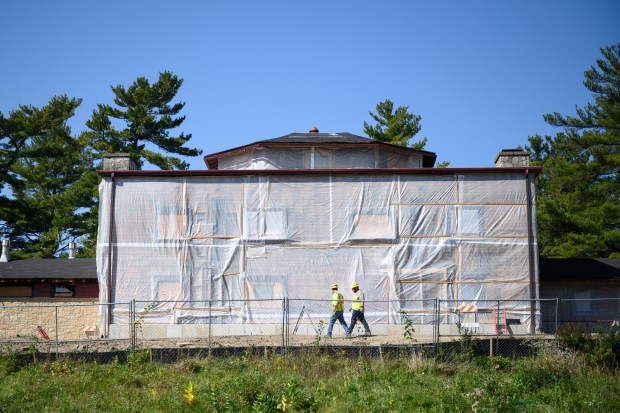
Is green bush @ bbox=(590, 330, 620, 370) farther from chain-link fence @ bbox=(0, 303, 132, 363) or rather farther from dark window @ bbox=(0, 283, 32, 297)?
dark window @ bbox=(0, 283, 32, 297)

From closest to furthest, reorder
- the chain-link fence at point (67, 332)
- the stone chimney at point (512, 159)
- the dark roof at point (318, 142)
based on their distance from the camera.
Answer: the chain-link fence at point (67, 332) < the stone chimney at point (512, 159) < the dark roof at point (318, 142)

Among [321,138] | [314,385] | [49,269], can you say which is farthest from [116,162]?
[314,385]

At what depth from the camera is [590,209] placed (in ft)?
130

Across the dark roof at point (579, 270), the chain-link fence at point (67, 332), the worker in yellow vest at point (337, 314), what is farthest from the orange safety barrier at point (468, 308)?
the chain-link fence at point (67, 332)

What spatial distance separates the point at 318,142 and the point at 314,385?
13541mm

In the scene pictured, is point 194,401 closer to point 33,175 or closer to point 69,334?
point 69,334

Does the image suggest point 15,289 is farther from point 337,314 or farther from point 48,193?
point 48,193

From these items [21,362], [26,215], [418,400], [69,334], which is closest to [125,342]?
[21,362]

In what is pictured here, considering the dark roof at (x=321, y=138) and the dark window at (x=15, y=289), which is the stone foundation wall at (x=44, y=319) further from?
the dark roof at (x=321, y=138)

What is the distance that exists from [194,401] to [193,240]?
30.7 ft

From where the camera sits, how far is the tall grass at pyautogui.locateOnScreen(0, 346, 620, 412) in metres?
14.1

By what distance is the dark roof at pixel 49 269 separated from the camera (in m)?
27.3

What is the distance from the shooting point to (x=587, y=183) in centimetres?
4222

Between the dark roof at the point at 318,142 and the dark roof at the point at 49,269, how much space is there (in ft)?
21.8
